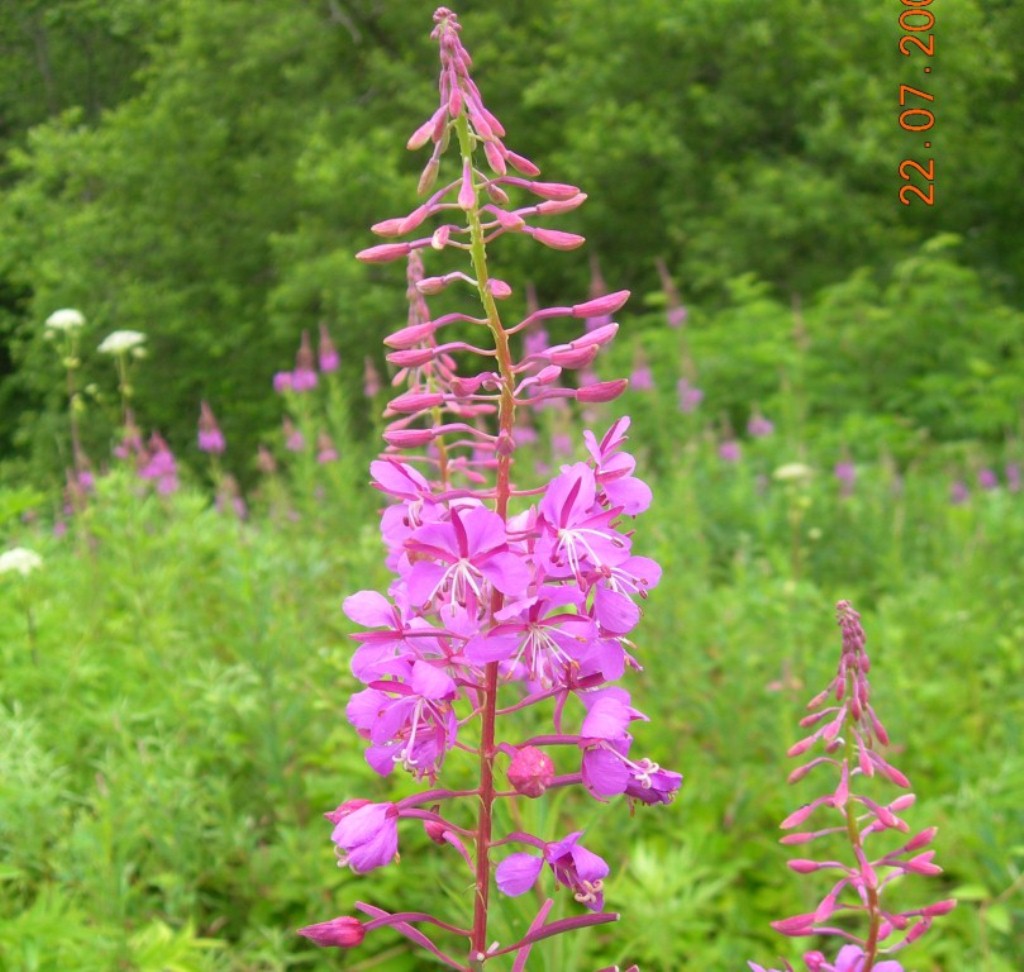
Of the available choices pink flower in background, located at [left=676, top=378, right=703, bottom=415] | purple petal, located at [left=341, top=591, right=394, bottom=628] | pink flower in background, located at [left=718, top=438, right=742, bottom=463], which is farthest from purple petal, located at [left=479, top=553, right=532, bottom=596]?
pink flower in background, located at [left=718, top=438, right=742, bottom=463]

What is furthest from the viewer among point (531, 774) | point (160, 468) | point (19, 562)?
point (160, 468)

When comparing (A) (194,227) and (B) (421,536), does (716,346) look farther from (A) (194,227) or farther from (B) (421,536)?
(B) (421,536)

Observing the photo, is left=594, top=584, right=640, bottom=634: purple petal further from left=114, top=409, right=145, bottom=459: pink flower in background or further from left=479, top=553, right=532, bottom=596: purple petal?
left=114, top=409, right=145, bottom=459: pink flower in background

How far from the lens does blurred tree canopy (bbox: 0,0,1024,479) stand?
14.9m

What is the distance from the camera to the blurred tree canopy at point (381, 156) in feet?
48.8

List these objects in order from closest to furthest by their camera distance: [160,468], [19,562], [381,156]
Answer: [19,562]
[160,468]
[381,156]

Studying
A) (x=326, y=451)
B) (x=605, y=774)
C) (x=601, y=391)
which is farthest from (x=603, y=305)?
(x=326, y=451)

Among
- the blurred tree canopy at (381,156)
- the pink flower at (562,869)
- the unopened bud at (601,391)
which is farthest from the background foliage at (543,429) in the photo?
the unopened bud at (601,391)

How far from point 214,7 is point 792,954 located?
1787cm

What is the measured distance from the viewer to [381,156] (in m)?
15.7

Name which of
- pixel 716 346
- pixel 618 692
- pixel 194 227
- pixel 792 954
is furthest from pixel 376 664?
pixel 194 227

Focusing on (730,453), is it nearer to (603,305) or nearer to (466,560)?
(603,305)

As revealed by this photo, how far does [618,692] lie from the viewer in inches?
50.2
